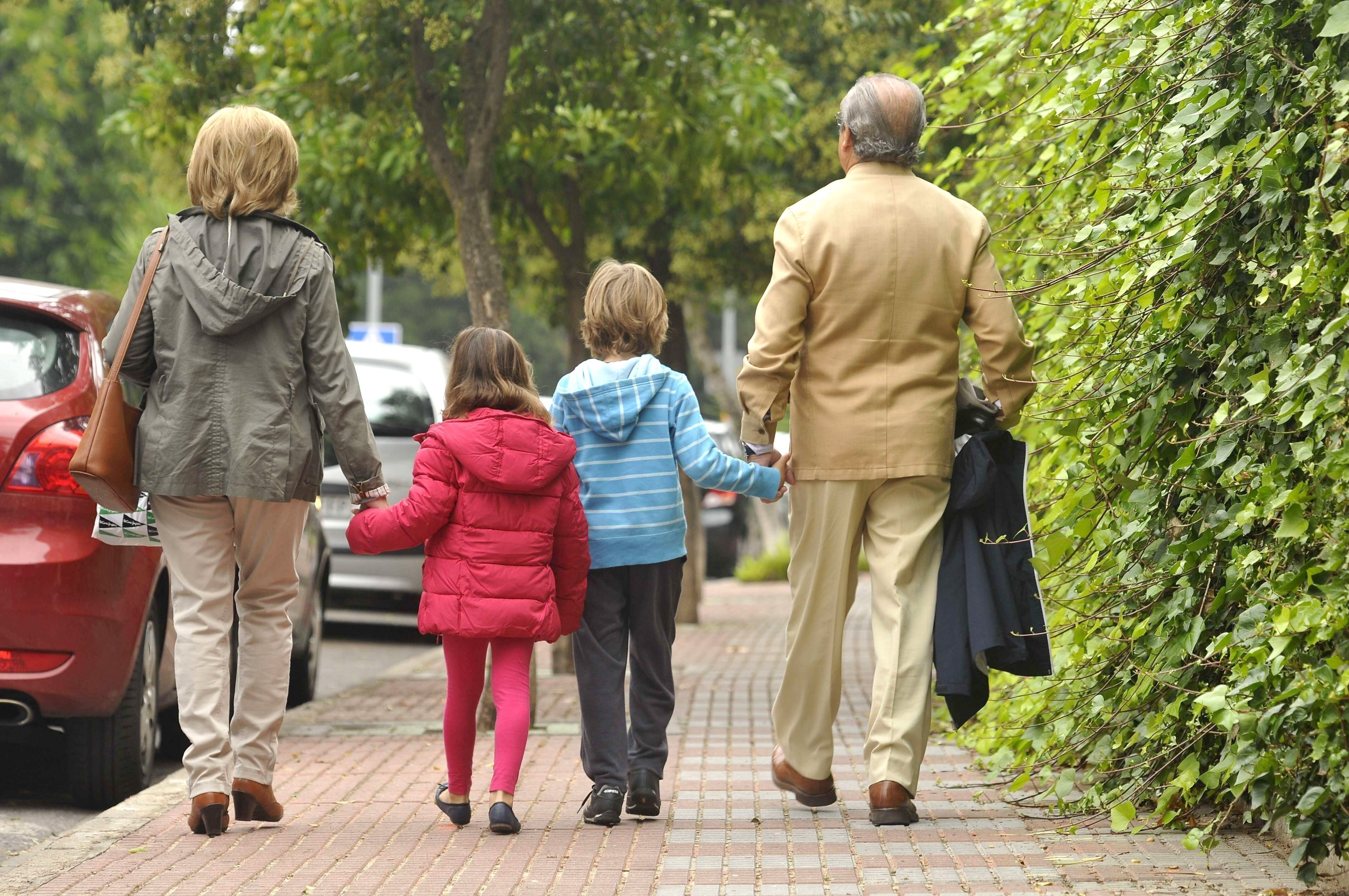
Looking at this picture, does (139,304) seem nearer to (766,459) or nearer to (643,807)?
(766,459)

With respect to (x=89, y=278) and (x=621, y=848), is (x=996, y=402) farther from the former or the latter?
(x=89, y=278)

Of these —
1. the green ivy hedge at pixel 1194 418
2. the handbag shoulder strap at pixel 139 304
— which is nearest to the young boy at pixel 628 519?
the green ivy hedge at pixel 1194 418

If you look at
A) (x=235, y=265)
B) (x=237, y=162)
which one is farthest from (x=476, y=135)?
(x=235, y=265)

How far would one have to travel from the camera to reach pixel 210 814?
15.6 ft

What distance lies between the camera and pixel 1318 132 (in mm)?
3652

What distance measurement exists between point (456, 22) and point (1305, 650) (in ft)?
16.5

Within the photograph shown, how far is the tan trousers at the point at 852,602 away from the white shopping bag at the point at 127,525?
1.90 meters

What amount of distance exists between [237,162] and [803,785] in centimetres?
247

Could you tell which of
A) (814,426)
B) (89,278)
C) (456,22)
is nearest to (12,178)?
(89,278)

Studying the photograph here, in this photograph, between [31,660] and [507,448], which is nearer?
[507,448]

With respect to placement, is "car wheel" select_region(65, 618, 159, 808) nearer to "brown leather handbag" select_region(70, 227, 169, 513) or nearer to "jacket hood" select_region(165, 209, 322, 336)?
"brown leather handbag" select_region(70, 227, 169, 513)

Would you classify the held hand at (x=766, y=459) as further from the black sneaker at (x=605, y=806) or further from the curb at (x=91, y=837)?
the curb at (x=91, y=837)

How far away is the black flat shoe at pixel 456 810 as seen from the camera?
4930 mm

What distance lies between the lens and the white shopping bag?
495cm
